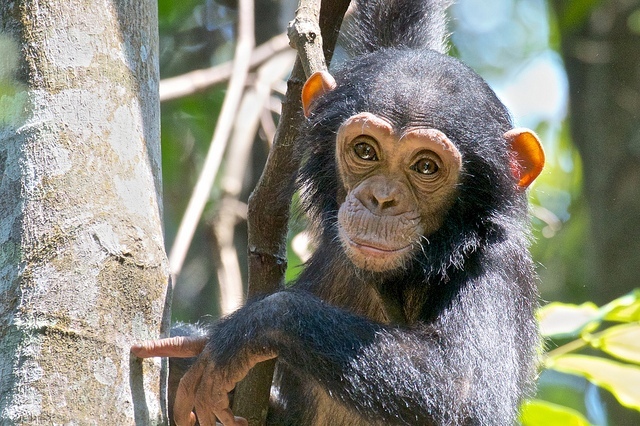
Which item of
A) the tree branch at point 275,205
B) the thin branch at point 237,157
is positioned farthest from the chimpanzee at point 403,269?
the thin branch at point 237,157

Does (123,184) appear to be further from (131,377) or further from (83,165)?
(131,377)

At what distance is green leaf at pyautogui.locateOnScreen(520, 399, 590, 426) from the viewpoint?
14.3 ft

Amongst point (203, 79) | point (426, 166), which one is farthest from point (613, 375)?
point (203, 79)

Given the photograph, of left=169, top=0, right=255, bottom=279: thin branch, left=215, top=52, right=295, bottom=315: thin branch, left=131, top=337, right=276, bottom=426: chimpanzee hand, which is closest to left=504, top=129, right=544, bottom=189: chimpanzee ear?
left=131, top=337, right=276, bottom=426: chimpanzee hand

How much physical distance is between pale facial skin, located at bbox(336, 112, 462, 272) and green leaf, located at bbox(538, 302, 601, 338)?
3.04ft

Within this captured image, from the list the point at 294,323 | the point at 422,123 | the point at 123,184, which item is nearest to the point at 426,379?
the point at 294,323

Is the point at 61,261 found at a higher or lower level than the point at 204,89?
lower

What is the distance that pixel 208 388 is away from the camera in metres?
3.40

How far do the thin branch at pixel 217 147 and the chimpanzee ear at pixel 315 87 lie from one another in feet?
3.09

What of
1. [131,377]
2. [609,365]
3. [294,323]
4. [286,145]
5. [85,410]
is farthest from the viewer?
[609,365]

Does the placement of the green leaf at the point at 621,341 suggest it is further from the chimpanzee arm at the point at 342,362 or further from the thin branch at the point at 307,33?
the thin branch at the point at 307,33

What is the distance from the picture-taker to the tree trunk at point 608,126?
8.55 m

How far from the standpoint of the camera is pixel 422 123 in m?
4.01

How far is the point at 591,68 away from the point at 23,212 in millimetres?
7890
